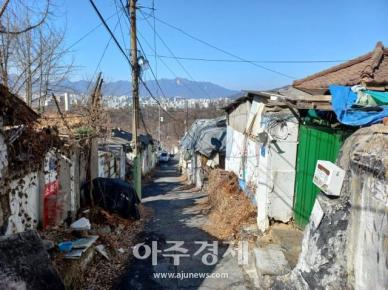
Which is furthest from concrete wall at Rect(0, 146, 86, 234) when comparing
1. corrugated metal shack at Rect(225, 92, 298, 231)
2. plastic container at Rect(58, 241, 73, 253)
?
corrugated metal shack at Rect(225, 92, 298, 231)

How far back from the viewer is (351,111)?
483cm

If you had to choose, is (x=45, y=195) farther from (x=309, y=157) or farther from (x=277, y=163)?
(x=309, y=157)

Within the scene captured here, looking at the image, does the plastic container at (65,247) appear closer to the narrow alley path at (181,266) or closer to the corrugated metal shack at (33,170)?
the corrugated metal shack at (33,170)

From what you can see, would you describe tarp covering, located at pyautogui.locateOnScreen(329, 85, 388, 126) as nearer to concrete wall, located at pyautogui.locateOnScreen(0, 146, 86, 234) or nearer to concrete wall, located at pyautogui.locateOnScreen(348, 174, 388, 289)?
concrete wall, located at pyautogui.locateOnScreen(348, 174, 388, 289)

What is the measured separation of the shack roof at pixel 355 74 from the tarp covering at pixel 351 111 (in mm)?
1100

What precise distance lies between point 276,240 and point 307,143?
7.78ft

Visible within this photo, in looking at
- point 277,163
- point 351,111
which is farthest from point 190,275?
point 351,111

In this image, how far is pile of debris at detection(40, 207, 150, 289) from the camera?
6059 millimetres

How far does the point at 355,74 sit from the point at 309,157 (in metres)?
2.14

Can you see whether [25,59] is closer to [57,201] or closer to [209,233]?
[57,201]

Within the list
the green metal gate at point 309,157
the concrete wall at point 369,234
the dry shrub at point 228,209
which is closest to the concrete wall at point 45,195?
the dry shrub at point 228,209

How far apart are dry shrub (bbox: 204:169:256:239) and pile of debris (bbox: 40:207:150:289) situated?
2.70 m

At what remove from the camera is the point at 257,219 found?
9.04 metres

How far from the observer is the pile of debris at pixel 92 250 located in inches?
239
